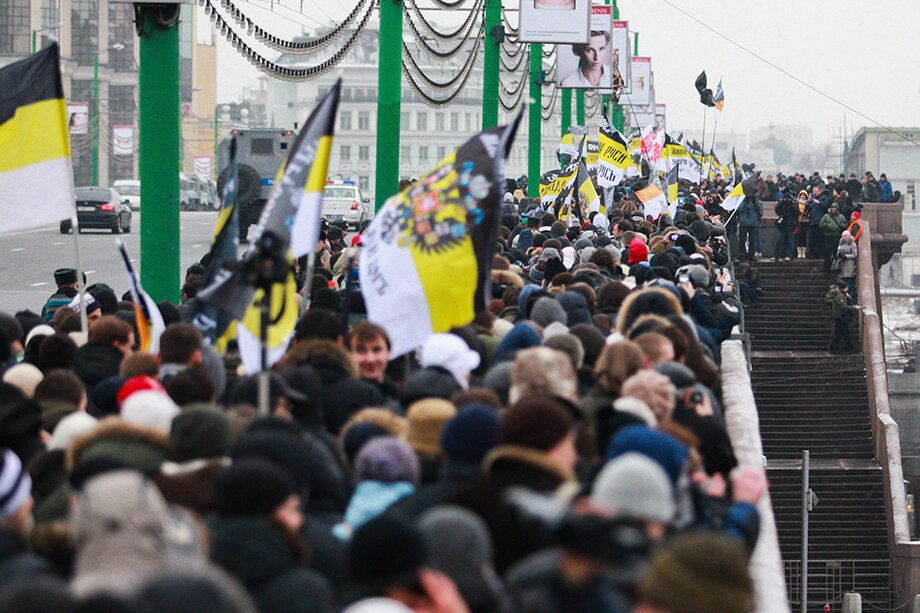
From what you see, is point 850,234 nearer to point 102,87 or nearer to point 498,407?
point 498,407

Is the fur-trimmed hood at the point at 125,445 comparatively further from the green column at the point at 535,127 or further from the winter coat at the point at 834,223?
the green column at the point at 535,127

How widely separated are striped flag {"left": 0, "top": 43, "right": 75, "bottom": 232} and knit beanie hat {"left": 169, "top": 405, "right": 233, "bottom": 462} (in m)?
4.69

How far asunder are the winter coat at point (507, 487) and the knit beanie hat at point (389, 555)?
2.06 ft

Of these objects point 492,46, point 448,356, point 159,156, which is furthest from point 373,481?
point 492,46

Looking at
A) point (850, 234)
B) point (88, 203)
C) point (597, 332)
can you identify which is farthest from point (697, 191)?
point (597, 332)

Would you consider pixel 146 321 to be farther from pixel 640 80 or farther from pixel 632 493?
pixel 640 80

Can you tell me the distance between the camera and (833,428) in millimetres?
36375

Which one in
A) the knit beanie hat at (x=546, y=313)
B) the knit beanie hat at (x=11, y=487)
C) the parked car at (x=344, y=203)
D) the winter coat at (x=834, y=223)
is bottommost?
the knit beanie hat at (x=11, y=487)

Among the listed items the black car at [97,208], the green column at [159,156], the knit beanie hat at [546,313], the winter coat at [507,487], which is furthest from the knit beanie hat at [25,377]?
the black car at [97,208]

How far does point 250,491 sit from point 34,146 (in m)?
6.11

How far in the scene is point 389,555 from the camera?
4.34 meters

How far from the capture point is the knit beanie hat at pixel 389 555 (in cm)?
433

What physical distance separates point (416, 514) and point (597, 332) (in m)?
3.90

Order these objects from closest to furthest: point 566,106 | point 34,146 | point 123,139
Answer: point 34,146 < point 566,106 < point 123,139
